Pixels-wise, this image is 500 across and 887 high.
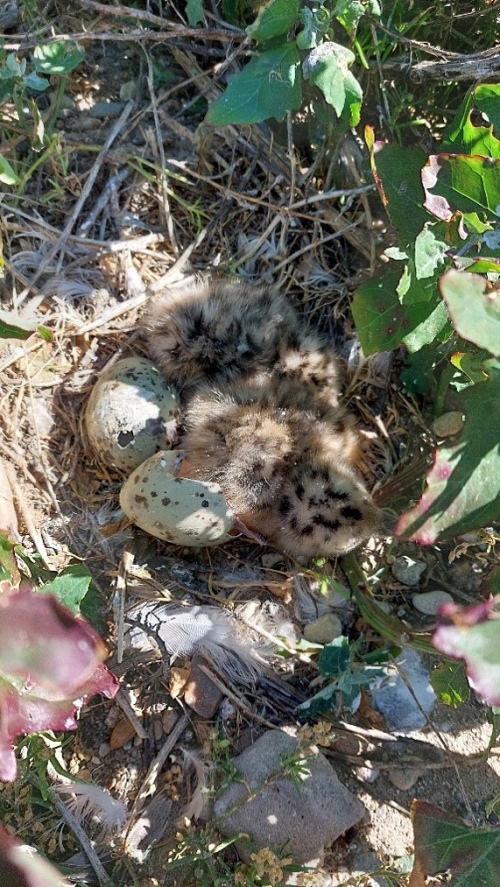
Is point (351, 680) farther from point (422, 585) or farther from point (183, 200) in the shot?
point (183, 200)

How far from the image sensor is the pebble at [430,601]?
2.17 metres

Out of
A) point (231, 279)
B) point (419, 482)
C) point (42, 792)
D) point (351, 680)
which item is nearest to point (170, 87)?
point (231, 279)

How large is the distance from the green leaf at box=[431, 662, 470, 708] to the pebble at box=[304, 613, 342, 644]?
401 millimetres

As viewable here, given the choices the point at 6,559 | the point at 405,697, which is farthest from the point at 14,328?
the point at 405,697

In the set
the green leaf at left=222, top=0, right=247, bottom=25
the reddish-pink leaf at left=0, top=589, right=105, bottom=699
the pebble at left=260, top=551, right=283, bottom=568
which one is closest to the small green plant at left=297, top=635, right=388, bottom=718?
the pebble at left=260, top=551, right=283, bottom=568

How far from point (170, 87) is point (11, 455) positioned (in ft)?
4.58

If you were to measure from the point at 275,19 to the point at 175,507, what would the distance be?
130 cm

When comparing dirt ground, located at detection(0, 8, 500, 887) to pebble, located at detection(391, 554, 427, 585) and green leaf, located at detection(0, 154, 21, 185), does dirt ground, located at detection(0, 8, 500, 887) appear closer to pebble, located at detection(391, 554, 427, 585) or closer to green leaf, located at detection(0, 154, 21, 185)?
pebble, located at detection(391, 554, 427, 585)

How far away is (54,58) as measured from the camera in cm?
216

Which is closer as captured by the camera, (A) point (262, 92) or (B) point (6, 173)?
(A) point (262, 92)

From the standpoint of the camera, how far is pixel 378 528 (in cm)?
217

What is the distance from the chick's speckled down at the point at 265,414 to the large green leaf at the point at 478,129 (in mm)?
839

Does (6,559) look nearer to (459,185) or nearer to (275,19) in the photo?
(459,185)

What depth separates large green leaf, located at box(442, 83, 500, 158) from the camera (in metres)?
1.71
